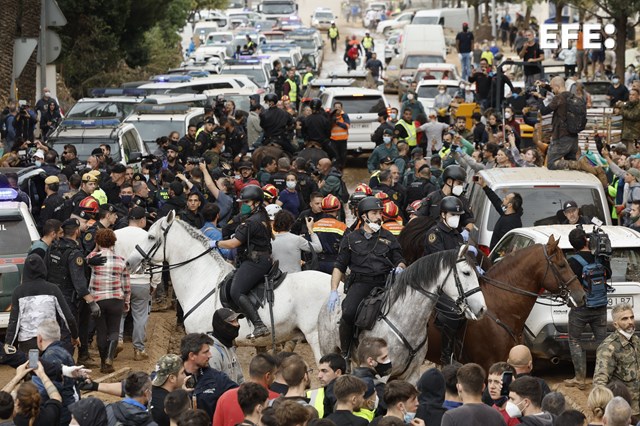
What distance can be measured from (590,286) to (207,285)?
13.9ft

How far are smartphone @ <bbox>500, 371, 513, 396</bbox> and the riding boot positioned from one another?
453cm

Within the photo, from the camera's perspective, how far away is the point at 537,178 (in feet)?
56.2

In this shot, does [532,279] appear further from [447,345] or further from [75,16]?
[75,16]

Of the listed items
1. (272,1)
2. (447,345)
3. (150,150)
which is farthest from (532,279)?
(272,1)

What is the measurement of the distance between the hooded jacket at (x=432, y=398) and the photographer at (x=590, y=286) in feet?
16.1

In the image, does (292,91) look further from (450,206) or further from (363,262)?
(363,262)

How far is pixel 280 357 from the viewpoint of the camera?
10.6 metres

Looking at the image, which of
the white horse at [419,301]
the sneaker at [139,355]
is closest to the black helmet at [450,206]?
the white horse at [419,301]

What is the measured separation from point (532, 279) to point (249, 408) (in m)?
5.38

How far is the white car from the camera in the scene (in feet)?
48.8

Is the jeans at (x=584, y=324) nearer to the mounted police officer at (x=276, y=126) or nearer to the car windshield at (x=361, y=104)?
the mounted police officer at (x=276, y=126)

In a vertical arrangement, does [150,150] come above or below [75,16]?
below

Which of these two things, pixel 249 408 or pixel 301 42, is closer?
pixel 249 408

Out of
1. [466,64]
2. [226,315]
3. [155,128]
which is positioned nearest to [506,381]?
[226,315]
